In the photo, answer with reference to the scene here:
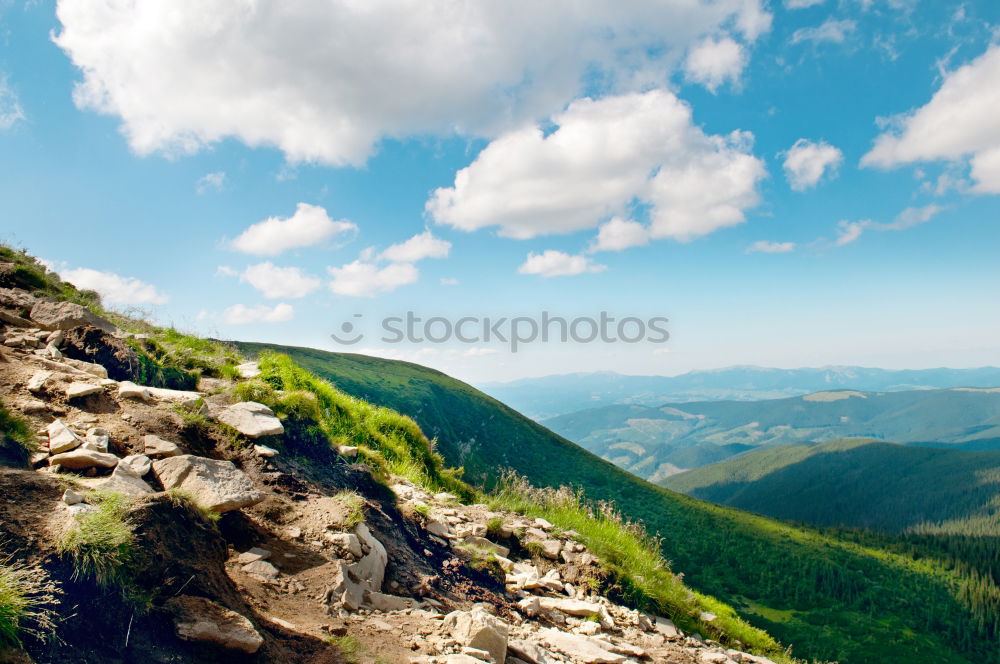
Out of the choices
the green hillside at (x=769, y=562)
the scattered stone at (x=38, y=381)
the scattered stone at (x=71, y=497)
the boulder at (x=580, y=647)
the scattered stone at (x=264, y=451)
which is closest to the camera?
the scattered stone at (x=71, y=497)

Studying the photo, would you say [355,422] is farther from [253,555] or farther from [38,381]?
[253,555]

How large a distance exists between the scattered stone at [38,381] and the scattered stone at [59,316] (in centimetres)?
292

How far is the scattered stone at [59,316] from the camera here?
967 centimetres

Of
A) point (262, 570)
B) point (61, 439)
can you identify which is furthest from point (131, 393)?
point (262, 570)

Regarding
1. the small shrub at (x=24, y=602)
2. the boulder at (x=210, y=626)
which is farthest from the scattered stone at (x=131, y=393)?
the boulder at (x=210, y=626)

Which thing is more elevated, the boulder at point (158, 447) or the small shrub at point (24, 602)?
the boulder at point (158, 447)

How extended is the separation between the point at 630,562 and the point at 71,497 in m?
9.14

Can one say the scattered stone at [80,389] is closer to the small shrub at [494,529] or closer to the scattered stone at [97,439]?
the scattered stone at [97,439]

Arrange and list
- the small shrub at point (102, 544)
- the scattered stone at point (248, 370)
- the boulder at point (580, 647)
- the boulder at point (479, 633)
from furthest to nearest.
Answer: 1. the scattered stone at point (248, 370)
2. the boulder at point (580, 647)
3. the boulder at point (479, 633)
4. the small shrub at point (102, 544)

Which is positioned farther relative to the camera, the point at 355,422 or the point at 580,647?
the point at 355,422

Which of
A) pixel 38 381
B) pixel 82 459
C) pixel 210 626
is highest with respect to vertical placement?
pixel 38 381

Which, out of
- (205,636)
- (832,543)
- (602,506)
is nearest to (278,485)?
(205,636)

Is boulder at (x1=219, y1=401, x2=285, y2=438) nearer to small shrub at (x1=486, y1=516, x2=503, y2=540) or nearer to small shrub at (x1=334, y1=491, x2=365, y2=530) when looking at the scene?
small shrub at (x1=334, y1=491, x2=365, y2=530)

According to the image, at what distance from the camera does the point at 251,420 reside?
28.2ft
